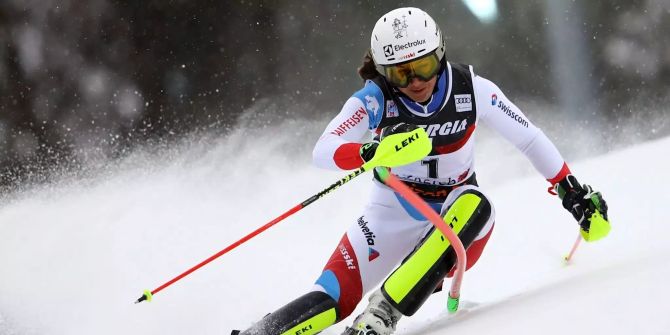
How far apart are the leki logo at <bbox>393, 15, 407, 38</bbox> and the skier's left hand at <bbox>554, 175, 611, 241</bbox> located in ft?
3.23

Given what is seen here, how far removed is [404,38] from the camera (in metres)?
2.85

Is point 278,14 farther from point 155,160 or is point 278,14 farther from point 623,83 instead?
point 623,83

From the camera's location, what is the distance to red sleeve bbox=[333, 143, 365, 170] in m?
2.71

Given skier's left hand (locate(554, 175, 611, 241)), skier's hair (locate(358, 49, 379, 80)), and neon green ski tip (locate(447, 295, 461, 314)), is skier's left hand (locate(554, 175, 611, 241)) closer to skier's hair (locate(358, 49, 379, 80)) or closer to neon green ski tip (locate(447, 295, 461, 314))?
neon green ski tip (locate(447, 295, 461, 314))

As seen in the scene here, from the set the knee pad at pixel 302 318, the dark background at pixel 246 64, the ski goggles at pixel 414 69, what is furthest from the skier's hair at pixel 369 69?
the dark background at pixel 246 64

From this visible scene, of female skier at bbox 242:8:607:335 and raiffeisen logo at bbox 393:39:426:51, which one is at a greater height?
raiffeisen logo at bbox 393:39:426:51

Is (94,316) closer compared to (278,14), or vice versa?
(94,316)

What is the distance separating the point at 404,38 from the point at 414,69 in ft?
0.41

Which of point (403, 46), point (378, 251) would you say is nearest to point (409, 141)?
point (403, 46)

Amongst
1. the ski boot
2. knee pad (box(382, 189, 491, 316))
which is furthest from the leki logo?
the ski boot

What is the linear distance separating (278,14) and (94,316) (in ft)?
13.0

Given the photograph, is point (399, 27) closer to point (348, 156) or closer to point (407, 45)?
point (407, 45)

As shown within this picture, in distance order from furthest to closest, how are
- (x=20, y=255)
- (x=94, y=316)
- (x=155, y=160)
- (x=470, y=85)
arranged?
1. (x=155, y=160)
2. (x=20, y=255)
3. (x=94, y=316)
4. (x=470, y=85)

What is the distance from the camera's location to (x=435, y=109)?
9.92ft
